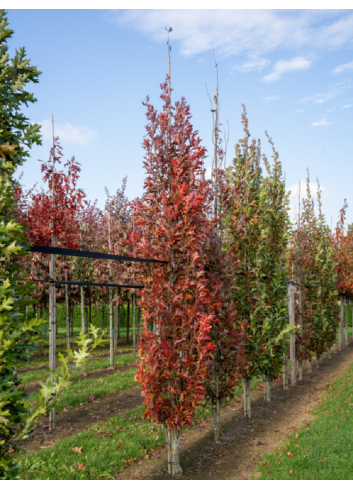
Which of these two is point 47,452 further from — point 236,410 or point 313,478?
point 236,410

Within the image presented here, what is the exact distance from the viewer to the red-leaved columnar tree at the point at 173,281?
5.30 meters

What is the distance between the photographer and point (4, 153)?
283 centimetres

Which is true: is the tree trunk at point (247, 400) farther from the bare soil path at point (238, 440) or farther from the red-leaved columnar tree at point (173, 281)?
the red-leaved columnar tree at point (173, 281)

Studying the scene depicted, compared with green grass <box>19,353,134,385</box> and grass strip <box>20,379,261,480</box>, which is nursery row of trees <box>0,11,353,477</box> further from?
green grass <box>19,353,134,385</box>

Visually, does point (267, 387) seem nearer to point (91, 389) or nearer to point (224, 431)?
point (224, 431)

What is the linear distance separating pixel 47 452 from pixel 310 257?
446 inches

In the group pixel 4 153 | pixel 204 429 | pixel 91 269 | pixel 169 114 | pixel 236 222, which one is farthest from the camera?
pixel 91 269

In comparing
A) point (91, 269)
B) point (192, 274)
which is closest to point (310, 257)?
point (91, 269)

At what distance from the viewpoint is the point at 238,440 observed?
6785mm

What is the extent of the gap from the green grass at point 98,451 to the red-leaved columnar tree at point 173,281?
902mm

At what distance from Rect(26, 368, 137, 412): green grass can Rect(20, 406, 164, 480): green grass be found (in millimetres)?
1772

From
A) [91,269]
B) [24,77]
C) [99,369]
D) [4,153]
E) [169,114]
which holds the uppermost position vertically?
[169,114]

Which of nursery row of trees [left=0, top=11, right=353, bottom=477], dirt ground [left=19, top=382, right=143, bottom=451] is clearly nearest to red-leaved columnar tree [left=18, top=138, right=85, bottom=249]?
nursery row of trees [left=0, top=11, right=353, bottom=477]

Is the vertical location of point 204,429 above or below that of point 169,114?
below
